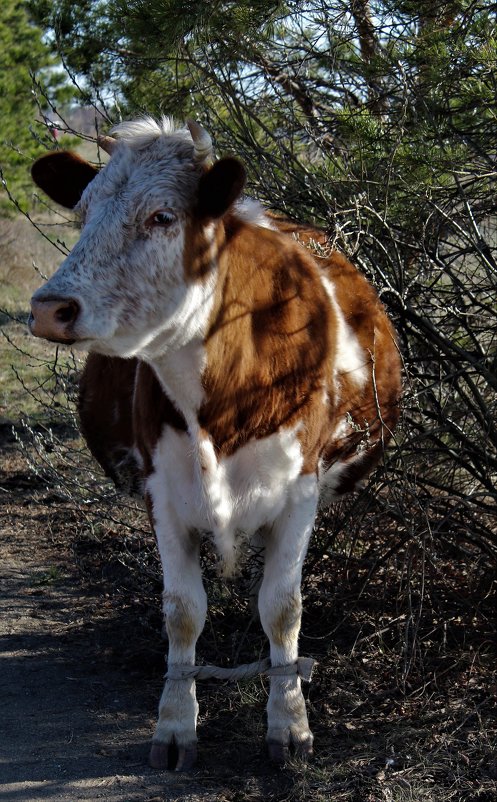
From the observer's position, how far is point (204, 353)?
3.43 meters

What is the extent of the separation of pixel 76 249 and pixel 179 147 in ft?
Result: 1.86

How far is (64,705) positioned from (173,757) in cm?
65

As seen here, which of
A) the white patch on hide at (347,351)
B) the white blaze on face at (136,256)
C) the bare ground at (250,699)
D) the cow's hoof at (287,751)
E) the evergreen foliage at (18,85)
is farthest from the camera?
the evergreen foliage at (18,85)

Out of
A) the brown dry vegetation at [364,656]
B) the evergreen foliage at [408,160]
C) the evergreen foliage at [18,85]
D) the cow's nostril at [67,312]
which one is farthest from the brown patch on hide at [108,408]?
the evergreen foliage at [18,85]

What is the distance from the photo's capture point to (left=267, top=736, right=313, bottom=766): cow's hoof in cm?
353

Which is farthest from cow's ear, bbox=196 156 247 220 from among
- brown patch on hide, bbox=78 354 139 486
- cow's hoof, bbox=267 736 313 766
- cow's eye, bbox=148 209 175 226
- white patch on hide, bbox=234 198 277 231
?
cow's hoof, bbox=267 736 313 766

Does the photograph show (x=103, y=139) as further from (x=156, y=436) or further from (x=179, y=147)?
(x=156, y=436)

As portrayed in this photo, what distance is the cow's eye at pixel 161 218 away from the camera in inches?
126

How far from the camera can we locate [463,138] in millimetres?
4301

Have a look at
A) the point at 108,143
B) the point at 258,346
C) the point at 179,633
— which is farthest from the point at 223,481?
the point at 108,143

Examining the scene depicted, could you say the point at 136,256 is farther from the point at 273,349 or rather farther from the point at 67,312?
the point at 273,349

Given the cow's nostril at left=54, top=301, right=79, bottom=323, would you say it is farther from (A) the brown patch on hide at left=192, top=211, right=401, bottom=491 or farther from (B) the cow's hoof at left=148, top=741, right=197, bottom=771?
(B) the cow's hoof at left=148, top=741, right=197, bottom=771

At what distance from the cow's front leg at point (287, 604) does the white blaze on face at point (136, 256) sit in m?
0.82

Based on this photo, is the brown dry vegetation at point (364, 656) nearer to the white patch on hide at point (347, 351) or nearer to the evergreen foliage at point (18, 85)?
the white patch on hide at point (347, 351)
